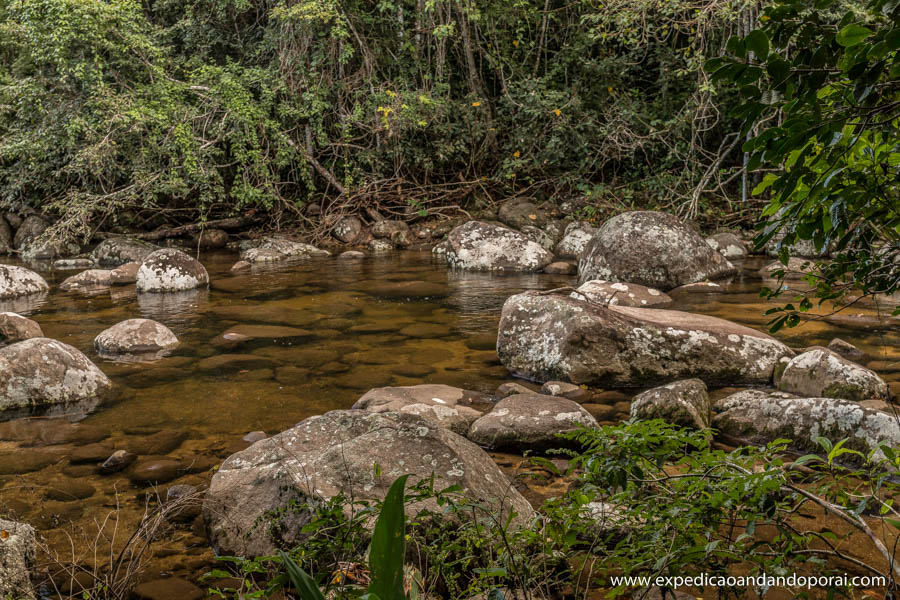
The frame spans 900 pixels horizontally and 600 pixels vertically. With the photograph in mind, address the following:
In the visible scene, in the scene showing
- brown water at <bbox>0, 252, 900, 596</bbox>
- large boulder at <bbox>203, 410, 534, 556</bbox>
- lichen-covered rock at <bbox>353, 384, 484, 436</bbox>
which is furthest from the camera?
lichen-covered rock at <bbox>353, 384, 484, 436</bbox>

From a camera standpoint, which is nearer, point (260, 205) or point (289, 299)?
point (289, 299)

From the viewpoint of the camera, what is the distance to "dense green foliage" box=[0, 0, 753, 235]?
37.4 ft

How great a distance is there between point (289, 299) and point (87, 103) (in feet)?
19.4

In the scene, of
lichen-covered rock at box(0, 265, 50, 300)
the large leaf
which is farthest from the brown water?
the large leaf

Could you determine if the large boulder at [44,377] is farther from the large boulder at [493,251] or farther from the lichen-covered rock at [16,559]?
the large boulder at [493,251]

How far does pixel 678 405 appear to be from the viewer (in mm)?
3705

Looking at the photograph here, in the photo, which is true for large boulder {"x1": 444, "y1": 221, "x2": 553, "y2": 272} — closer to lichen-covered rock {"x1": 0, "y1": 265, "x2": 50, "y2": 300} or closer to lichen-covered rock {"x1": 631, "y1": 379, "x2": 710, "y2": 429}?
lichen-covered rock {"x1": 0, "y1": 265, "x2": 50, "y2": 300}

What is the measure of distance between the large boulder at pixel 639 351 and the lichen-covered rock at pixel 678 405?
86 centimetres

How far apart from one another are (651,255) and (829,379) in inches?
166

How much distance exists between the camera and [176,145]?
11703mm

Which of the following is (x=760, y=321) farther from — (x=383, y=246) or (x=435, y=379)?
(x=383, y=246)

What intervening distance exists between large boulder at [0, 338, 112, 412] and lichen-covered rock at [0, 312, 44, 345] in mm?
1357

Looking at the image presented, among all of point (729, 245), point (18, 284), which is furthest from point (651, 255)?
point (18, 284)

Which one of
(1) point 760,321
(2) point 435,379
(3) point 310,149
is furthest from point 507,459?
(3) point 310,149
